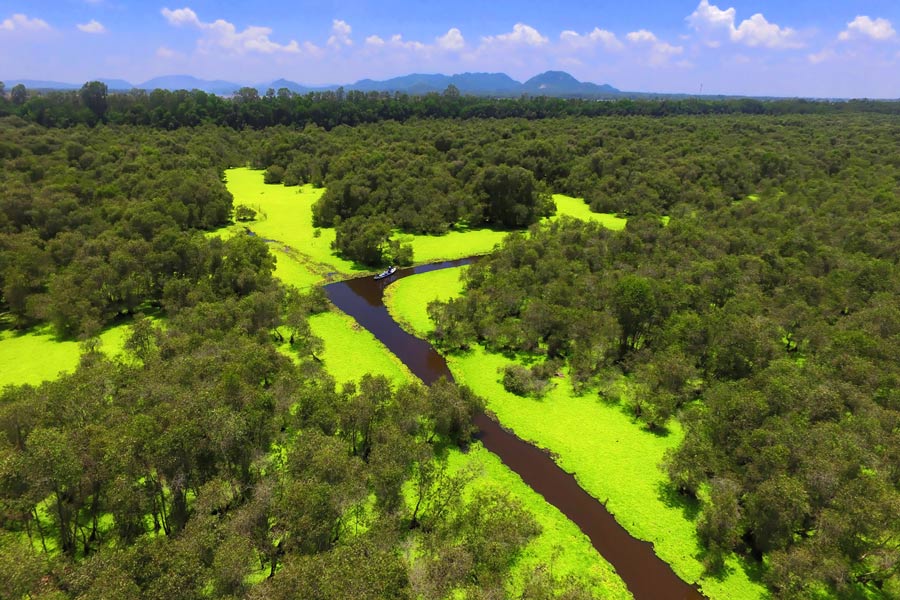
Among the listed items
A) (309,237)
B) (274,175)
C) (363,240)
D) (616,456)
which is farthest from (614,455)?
(274,175)

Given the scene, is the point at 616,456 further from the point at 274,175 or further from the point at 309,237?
the point at 274,175

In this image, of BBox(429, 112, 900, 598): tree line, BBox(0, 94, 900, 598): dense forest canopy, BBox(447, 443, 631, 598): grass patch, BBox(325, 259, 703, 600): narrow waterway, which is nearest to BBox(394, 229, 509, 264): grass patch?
BBox(0, 94, 900, 598): dense forest canopy

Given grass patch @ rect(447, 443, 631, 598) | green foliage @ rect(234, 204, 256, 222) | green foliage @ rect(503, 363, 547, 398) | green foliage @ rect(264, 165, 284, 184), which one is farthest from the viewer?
green foliage @ rect(264, 165, 284, 184)

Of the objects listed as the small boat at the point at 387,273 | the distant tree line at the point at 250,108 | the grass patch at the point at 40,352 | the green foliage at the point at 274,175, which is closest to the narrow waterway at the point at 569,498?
the small boat at the point at 387,273

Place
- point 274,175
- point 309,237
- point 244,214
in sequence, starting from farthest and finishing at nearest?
point 274,175, point 244,214, point 309,237

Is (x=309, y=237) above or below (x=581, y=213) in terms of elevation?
below

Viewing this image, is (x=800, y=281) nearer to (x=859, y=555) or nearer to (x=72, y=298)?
(x=859, y=555)

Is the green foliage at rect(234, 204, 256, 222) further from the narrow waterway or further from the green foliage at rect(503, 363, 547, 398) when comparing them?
the green foliage at rect(503, 363, 547, 398)
